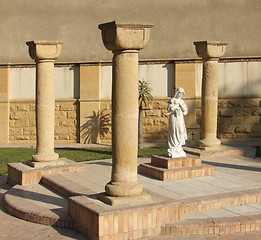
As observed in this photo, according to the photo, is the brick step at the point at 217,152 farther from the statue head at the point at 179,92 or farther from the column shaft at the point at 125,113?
the column shaft at the point at 125,113

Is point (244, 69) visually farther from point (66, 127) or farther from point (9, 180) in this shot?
point (9, 180)

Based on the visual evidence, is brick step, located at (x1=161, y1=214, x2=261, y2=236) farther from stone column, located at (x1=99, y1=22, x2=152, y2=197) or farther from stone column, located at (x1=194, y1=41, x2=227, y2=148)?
stone column, located at (x1=194, y1=41, x2=227, y2=148)

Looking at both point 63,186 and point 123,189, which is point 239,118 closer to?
point 63,186

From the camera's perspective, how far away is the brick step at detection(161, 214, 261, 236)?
691 cm

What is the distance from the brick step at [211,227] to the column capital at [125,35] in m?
2.68

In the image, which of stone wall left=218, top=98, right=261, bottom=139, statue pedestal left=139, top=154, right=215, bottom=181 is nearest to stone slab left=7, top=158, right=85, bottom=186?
statue pedestal left=139, top=154, right=215, bottom=181

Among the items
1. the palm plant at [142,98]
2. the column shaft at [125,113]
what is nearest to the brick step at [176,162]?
the column shaft at [125,113]

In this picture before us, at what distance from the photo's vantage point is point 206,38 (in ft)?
58.7

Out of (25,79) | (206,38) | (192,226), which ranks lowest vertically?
(192,226)

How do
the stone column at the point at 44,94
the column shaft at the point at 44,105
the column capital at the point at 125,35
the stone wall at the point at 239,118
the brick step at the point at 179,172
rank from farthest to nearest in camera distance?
the stone wall at the point at 239,118 < the column shaft at the point at 44,105 < the stone column at the point at 44,94 < the brick step at the point at 179,172 < the column capital at the point at 125,35

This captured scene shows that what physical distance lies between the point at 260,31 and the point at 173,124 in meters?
8.80

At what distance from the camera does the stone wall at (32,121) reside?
1877cm

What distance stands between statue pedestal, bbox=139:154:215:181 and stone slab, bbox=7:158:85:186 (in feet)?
5.62

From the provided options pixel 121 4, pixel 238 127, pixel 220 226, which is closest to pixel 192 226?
pixel 220 226
